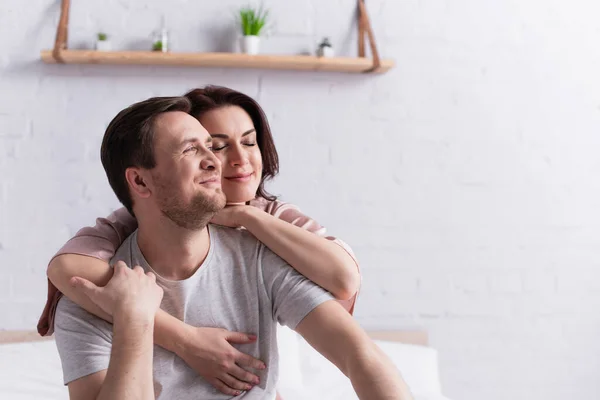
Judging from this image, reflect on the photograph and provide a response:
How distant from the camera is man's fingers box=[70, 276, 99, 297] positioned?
1.25 m

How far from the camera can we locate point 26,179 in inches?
94.3

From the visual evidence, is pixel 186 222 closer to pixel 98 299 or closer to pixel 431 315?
pixel 98 299

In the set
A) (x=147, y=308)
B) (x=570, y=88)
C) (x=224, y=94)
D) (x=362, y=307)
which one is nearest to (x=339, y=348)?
(x=147, y=308)

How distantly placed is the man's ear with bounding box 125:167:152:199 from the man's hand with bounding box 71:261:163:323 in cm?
17

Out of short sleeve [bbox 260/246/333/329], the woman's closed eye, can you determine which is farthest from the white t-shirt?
the woman's closed eye

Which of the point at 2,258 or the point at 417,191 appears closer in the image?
the point at 2,258

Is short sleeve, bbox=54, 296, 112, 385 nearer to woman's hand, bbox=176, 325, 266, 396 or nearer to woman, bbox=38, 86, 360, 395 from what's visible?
woman, bbox=38, 86, 360, 395

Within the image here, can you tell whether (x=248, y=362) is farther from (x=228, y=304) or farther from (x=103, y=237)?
(x=103, y=237)

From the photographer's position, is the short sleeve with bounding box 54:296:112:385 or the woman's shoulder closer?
the short sleeve with bounding box 54:296:112:385

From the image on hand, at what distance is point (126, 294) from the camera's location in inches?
48.6

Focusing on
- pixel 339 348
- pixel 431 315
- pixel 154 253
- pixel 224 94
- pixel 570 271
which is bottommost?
pixel 431 315

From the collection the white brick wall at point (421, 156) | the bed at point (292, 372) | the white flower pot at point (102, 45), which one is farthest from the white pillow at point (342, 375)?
the white flower pot at point (102, 45)

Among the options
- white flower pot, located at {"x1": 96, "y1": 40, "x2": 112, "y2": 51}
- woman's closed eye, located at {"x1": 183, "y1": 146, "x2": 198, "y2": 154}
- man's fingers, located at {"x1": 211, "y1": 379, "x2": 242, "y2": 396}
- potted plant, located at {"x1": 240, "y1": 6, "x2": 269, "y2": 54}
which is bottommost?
man's fingers, located at {"x1": 211, "y1": 379, "x2": 242, "y2": 396}

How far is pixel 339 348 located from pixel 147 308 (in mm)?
366
